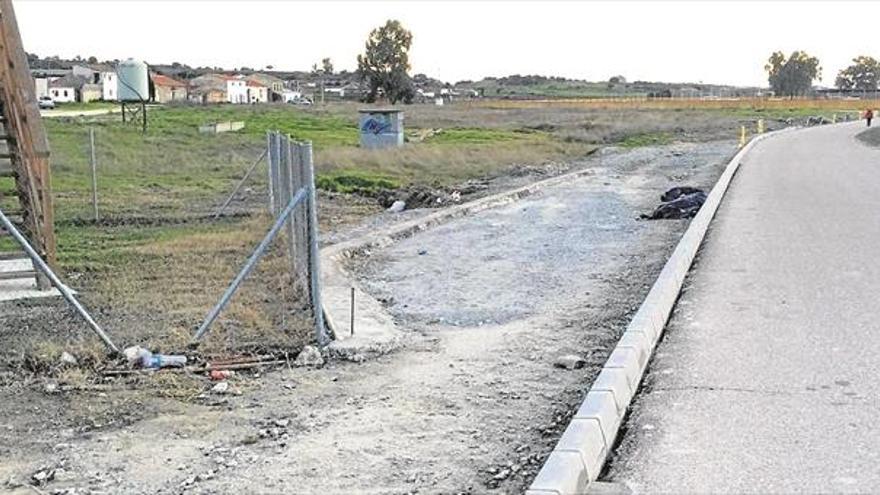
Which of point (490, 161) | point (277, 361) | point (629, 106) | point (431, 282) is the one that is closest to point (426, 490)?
point (277, 361)

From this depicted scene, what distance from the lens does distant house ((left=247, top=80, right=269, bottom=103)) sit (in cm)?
16077

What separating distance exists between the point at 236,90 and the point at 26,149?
490 feet

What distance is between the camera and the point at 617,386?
5578 millimetres

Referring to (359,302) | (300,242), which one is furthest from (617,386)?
Result: (300,242)

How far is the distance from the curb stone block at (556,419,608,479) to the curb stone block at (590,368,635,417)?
0.55 m

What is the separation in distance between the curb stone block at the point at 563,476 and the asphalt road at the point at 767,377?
234 mm

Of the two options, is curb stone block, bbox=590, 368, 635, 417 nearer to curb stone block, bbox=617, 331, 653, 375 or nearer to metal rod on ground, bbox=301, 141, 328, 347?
curb stone block, bbox=617, 331, 653, 375

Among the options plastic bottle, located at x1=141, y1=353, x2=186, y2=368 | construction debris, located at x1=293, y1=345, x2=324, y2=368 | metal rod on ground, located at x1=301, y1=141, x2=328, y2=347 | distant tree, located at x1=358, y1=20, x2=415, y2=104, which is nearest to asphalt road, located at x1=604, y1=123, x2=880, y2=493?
construction debris, located at x1=293, y1=345, x2=324, y2=368

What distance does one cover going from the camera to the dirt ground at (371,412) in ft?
15.9

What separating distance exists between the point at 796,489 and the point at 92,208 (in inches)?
606

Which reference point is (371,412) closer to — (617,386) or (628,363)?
(617,386)

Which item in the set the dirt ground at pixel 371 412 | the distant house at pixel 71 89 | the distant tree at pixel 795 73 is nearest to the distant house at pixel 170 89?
the distant house at pixel 71 89

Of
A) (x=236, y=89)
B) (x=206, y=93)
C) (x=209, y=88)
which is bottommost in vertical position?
(x=206, y=93)

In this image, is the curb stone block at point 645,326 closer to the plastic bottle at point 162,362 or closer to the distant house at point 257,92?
the plastic bottle at point 162,362
